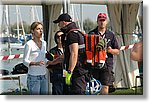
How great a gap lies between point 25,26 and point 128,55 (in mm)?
1378

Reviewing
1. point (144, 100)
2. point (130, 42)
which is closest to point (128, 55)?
point (130, 42)

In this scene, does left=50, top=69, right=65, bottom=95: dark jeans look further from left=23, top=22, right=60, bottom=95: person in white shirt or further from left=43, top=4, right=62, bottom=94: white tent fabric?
left=43, top=4, right=62, bottom=94: white tent fabric

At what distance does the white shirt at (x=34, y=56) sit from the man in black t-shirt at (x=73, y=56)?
12.0 inches

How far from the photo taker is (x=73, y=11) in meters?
5.83

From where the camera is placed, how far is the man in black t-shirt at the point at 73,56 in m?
5.80

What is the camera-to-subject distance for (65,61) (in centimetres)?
586

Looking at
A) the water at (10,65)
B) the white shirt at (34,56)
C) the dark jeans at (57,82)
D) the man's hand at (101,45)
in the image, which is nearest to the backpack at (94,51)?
the man's hand at (101,45)

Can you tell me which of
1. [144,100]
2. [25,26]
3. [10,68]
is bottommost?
[144,100]

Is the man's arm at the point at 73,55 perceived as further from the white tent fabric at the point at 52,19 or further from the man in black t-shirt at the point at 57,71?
the white tent fabric at the point at 52,19

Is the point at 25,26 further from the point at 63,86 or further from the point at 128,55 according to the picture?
the point at 128,55

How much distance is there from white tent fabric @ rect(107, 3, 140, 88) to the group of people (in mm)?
81

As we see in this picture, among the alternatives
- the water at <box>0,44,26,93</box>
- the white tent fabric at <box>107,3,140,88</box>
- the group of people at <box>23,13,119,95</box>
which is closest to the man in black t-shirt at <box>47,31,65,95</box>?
the group of people at <box>23,13,119,95</box>

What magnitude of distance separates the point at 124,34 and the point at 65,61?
837 millimetres

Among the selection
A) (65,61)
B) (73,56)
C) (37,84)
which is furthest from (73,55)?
(37,84)
